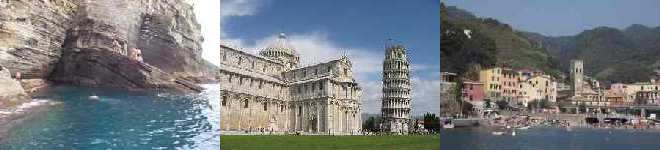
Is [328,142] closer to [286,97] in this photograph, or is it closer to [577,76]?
[286,97]

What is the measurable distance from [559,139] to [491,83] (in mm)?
2720

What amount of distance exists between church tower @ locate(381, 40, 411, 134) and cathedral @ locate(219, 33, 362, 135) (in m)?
0.69

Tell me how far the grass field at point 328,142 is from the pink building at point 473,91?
32.5ft

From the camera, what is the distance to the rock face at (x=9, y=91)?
318 inches

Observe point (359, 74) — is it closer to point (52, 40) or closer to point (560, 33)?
point (52, 40)

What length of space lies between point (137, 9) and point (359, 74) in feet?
14.5

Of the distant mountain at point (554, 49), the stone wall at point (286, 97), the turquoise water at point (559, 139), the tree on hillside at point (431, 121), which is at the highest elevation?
the distant mountain at point (554, 49)

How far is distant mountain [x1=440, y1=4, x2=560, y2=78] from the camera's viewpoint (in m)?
22.5

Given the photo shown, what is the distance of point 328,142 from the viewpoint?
12.1 m

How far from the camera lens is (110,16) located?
349 inches

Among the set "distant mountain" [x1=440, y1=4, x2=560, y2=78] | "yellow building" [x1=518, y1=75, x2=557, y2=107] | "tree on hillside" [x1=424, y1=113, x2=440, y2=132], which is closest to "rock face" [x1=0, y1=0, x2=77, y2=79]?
"tree on hillside" [x1=424, y1=113, x2=440, y2=132]

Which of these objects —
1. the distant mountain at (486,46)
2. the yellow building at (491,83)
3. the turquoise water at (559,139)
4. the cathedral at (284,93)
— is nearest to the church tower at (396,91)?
the cathedral at (284,93)

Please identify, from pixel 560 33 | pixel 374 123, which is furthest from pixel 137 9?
pixel 560 33

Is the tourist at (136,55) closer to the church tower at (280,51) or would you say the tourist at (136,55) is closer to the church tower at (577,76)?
the church tower at (280,51)
